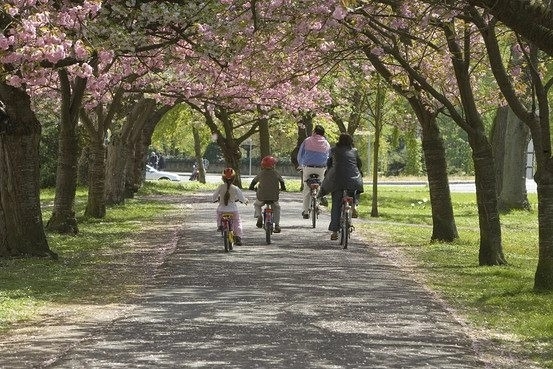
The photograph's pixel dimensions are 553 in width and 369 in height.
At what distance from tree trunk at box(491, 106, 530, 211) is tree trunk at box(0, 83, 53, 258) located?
78.4 ft

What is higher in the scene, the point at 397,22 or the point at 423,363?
the point at 397,22

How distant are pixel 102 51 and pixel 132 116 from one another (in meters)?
19.1

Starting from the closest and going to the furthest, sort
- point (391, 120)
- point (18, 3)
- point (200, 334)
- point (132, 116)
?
point (200, 334)
point (18, 3)
point (132, 116)
point (391, 120)

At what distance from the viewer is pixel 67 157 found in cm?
2538

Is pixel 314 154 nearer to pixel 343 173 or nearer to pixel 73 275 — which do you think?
pixel 343 173

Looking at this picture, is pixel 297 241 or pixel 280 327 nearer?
pixel 280 327

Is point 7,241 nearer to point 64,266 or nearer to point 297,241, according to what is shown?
point 64,266

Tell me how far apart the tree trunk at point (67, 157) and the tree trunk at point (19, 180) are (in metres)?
3.91

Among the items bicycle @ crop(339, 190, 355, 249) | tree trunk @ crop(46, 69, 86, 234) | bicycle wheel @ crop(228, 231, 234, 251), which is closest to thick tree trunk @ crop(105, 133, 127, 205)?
tree trunk @ crop(46, 69, 86, 234)

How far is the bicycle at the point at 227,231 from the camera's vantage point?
20891mm

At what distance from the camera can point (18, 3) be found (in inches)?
564

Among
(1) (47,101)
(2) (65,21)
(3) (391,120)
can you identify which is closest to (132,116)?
(1) (47,101)

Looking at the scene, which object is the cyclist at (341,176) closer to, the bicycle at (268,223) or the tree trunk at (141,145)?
the bicycle at (268,223)

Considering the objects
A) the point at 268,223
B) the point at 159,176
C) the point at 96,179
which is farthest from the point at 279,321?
the point at 159,176
